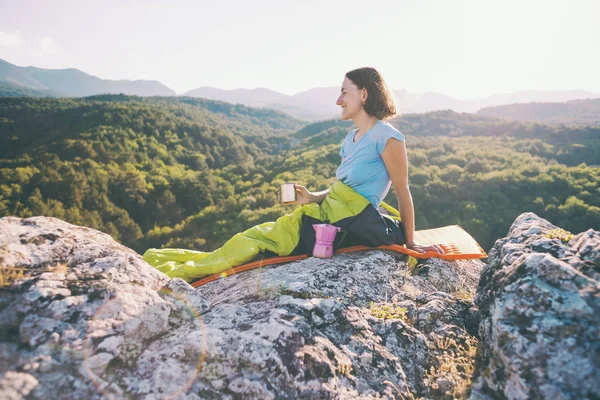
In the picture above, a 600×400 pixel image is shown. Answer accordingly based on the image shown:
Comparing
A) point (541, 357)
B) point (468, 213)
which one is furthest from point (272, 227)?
point (468, 213)

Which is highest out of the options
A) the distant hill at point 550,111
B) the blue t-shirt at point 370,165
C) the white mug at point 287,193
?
the distant hill at point 550,111

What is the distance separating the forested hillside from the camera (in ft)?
125

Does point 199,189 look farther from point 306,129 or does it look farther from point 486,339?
point 306,129

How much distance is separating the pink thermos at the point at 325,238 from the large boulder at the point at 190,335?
2.25 ft

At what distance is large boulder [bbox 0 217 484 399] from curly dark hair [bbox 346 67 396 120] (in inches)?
70.2

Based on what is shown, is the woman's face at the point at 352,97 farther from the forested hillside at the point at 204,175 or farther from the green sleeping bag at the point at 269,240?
the forested hillside at the point at 204,175

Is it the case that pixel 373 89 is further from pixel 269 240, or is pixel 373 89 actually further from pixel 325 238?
pixel 269 240

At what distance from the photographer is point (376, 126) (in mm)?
3066

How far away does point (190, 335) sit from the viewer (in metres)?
1.67

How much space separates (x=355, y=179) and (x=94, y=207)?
155 feet

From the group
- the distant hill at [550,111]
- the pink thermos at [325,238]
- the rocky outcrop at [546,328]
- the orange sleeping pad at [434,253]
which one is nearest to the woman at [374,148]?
the orange sleeping pad at [434,253]

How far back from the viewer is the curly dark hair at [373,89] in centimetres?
311

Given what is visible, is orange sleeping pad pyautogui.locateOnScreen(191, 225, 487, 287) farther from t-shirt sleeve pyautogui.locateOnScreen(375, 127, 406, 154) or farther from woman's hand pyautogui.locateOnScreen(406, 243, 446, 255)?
t-shirt sleeve pyautogui.locateOnScreen(375, 127, 406, 154)

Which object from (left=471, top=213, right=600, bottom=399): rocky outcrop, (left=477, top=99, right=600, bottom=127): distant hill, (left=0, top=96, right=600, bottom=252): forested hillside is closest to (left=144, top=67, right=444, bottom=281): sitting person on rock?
(left=471, top=213, right=600, bottom=399): rocky outcrop
